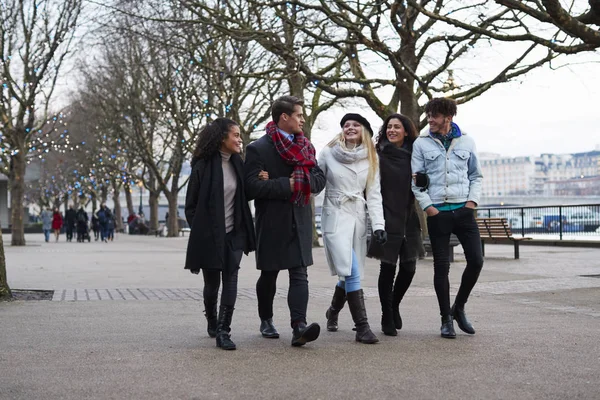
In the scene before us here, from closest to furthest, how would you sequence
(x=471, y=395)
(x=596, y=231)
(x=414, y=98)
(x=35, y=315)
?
1. (x=471, y=395)
2. (x=35, y=315)
3. (x=414, y=98)
4. (x=596, y=231)

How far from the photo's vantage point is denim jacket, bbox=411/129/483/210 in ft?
23.1

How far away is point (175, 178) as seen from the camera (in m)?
48.2

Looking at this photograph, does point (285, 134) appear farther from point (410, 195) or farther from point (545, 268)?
point (545, 268)

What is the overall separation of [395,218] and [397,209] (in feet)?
0.24

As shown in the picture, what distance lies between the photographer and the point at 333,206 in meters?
6.91

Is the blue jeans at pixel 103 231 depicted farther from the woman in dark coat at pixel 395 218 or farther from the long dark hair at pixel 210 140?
the long dark hair at pixel 210 140

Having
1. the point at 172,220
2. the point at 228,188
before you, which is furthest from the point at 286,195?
the point at 172,220

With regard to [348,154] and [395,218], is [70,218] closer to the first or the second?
[395,218]

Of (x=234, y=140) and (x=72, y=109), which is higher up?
(x=72, y=109)

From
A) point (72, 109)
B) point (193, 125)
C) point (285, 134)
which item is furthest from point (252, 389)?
point (72, 109)

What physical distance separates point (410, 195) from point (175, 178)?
1636 inches

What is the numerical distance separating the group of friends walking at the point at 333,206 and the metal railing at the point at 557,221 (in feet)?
64.4

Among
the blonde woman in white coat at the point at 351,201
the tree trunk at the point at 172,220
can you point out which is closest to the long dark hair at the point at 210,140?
the blonde woman in white coat at the point at 351,201

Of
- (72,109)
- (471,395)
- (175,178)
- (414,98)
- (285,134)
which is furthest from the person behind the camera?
(72,109)
